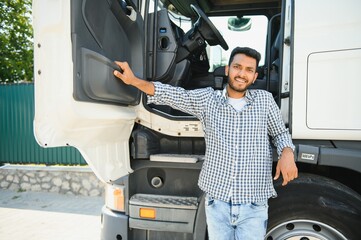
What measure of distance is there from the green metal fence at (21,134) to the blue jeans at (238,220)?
497cm

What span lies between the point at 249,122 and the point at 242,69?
0.33 metres

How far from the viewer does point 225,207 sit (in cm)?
187

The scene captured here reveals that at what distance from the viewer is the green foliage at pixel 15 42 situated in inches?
439

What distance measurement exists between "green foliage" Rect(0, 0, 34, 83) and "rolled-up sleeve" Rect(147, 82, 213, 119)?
11.0 m

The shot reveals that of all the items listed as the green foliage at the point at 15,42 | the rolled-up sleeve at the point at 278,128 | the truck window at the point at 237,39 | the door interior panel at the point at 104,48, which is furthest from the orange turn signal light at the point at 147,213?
the green foliage at the point at 15,42

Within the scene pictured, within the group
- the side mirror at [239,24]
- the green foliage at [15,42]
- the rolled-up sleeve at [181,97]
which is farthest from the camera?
the green foliage at [15,42]

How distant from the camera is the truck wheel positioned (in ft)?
6.61

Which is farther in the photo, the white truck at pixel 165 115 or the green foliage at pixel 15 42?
the green foliage at pixel 15 42

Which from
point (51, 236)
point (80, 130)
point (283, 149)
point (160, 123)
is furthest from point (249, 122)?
point (51, 236)

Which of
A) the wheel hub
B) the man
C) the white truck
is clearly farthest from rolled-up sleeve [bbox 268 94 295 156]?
the wheel hub

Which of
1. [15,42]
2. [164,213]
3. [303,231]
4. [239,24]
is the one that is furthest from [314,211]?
[15,42]

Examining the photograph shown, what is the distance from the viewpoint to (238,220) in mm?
1871

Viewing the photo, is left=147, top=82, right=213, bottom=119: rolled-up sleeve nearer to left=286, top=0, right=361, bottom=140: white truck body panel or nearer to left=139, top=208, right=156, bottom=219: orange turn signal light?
left=286, top=0, right=361, bottom=140: white truck body panel

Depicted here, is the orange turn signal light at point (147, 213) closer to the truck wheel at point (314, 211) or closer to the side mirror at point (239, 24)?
the truck wheel at point (314, 211)
